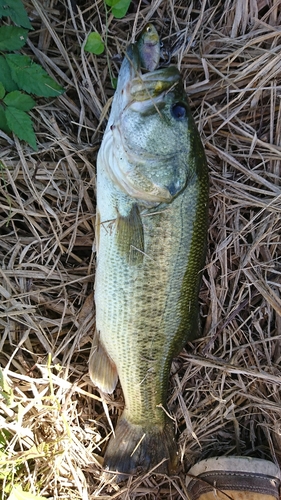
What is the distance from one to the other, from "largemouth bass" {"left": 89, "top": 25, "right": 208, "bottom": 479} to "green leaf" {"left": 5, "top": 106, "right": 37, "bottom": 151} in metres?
0.39

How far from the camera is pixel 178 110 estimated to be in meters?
2.36

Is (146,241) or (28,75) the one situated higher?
(28,75)

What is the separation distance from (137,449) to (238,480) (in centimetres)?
72

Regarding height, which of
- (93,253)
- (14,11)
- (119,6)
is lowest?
(93,253)

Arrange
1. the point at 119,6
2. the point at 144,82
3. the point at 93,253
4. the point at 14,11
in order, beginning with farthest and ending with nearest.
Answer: the point at 93,253
the point at 119,6
the point at 14,11
the point at 144,82

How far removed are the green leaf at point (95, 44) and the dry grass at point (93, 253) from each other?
0.12 m

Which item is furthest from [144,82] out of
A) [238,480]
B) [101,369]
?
[238,480]

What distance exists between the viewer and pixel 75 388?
110 inches

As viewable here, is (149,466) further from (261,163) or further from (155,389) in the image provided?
(261,163)

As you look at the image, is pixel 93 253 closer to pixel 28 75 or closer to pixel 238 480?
pixel 28 75

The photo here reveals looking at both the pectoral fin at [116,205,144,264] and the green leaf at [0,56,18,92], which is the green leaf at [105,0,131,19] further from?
the pectoral fin at [116,205,144,264]

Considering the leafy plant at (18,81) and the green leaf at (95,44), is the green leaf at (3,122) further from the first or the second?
the green leaf at (95,44)

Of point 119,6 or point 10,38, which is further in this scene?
point 119,6

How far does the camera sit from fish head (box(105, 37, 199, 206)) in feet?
7.55
